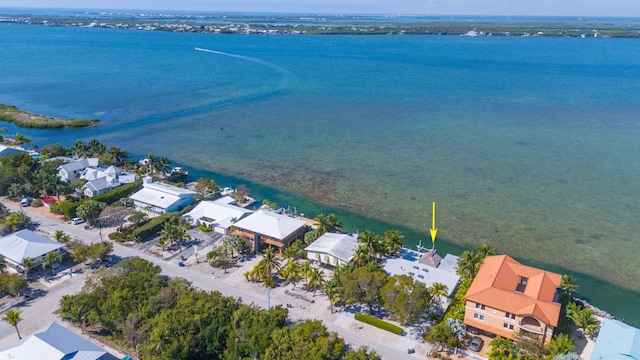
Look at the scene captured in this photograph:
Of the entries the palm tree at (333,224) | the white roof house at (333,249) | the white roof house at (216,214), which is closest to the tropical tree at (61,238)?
the white roof house at (216,214)

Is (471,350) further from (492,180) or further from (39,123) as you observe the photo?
(39,123)

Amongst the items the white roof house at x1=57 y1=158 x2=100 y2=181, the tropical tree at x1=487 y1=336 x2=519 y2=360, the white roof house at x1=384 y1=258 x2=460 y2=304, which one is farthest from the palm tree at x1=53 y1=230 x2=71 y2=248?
the tropical tree at x1=487 y1=336 x2=519 y2=360

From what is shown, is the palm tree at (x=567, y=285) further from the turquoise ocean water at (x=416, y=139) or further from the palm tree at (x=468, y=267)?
the turquoise ocean water at (x=416, y=139)

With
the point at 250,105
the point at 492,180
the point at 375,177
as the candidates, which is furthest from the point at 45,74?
the point at 492,180

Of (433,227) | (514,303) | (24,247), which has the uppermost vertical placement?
(514,303)

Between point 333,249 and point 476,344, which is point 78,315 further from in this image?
point 476,344

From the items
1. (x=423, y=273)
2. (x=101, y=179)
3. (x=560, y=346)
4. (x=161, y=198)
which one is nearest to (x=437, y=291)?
(x=423, y=273)
